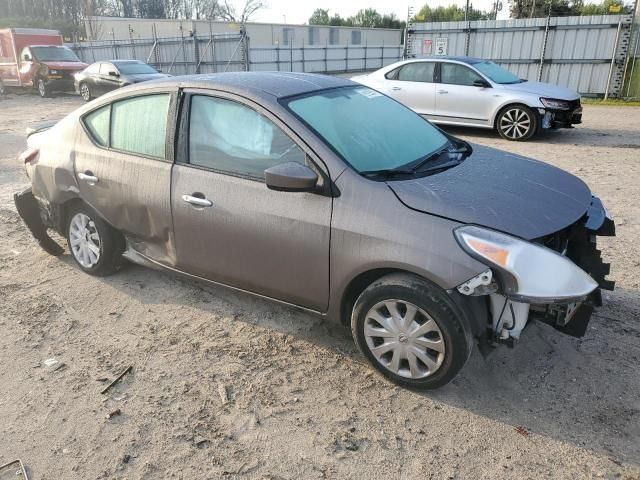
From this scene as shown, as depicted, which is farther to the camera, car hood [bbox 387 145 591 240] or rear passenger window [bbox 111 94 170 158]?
rear passenger window [bbox 111 94 170 158]

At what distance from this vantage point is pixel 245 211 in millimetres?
3354

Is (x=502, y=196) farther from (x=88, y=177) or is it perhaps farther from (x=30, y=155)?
(x=30, y=155)

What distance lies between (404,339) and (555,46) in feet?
51.3

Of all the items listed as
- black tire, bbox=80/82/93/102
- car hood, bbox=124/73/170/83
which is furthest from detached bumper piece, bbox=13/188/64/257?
black tire, bbox=80/82/93/102

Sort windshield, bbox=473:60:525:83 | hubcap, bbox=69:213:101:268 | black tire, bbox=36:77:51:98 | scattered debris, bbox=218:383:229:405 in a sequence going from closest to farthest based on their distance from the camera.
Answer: scattered debris, bbox=218:383:229:405, hubcap, bbox=69:213:101:268, windshield, bbox=473:60:525:83, black tire, bbox=36:77:51:98

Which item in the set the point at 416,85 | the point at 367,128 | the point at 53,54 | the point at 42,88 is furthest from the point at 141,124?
the point at 53,54

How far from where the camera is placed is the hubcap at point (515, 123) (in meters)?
10.0

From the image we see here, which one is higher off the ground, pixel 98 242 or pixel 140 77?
pixel 140 77

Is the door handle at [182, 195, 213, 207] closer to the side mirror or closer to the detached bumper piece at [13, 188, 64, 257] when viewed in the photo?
the side mirror

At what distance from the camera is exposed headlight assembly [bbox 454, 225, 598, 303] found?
2.67 metres

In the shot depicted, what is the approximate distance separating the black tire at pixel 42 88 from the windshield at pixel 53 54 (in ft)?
2.76

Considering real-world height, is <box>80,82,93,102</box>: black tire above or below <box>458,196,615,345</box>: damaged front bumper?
below

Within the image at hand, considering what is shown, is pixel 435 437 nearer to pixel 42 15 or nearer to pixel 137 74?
pixel 137 74

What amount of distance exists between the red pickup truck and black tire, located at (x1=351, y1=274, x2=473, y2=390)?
2088 centimetres
